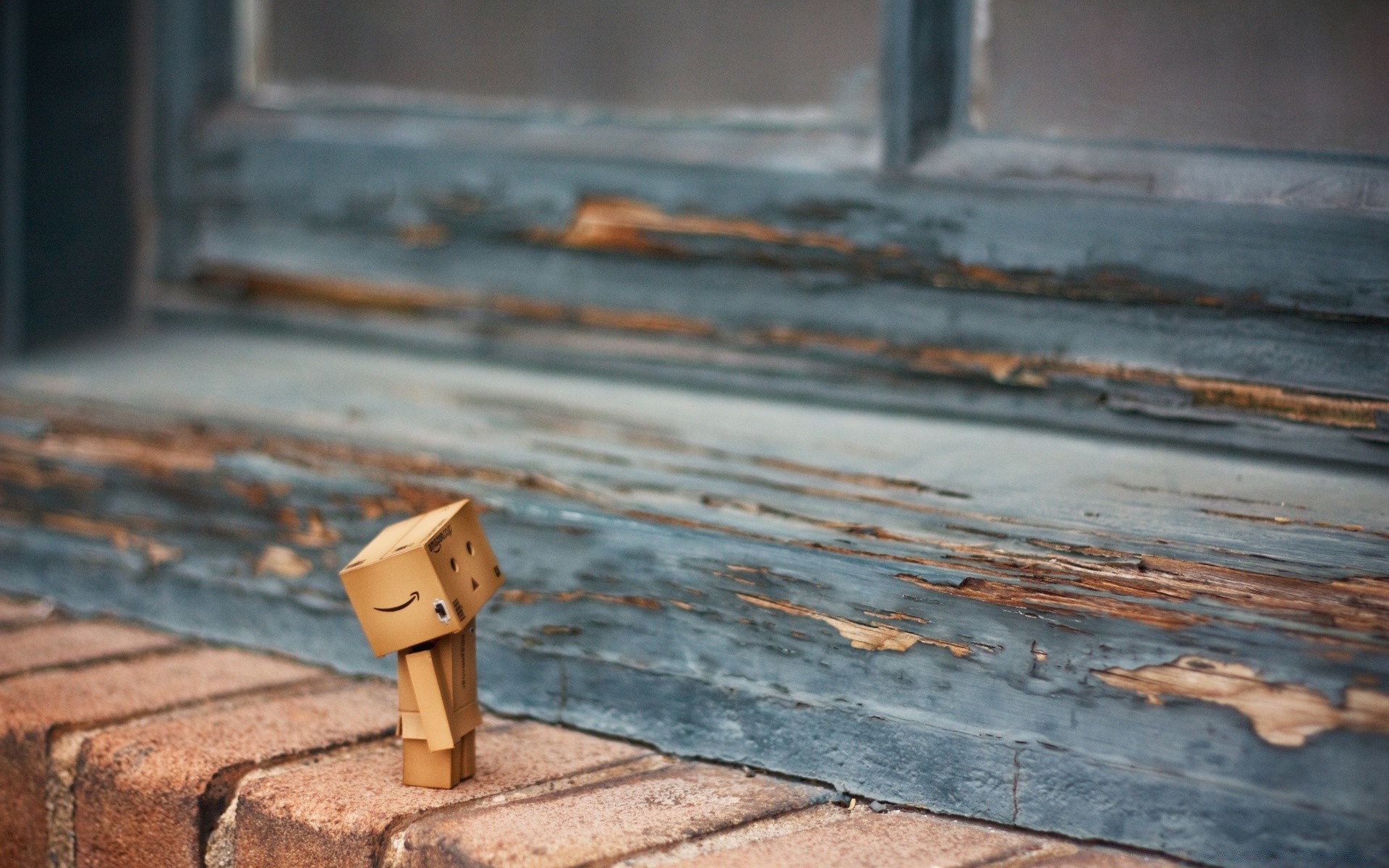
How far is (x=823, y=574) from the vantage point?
1021 millimetres

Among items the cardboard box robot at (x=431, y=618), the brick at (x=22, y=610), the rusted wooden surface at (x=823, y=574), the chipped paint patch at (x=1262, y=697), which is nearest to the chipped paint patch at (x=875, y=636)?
the rusted wooden surface at (x=823, y=574)

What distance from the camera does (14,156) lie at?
5.68 ft

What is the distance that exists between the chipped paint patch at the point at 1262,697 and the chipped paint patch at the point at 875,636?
0.12 metres

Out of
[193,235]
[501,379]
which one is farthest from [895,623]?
[193,235]

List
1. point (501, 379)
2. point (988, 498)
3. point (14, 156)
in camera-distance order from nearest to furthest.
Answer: point (988, 498) < point (501, 379) < point (14, 156)

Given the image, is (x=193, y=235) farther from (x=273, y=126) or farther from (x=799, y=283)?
(x=799, y=283)

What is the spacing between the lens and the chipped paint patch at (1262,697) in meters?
0.83

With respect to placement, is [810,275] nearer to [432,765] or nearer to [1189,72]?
[1189,72]

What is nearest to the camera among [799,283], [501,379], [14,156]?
[799,283]

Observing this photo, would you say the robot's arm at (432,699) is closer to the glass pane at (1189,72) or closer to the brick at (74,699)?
the brick at (74,699)

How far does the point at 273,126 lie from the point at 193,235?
0.69 ft

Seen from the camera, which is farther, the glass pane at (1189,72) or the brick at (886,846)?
the glass pane at (1189,72)

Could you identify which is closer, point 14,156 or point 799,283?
point 799,283

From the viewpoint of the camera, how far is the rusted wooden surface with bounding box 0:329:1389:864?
0.88 meters
